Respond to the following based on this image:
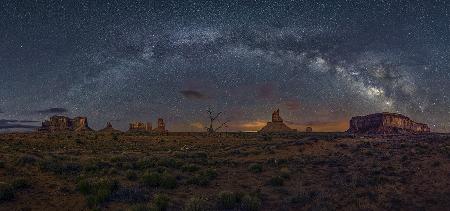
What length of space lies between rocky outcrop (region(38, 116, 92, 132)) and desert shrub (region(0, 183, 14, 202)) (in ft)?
526

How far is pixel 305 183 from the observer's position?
70.9 feet

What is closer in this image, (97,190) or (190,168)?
(97,190)

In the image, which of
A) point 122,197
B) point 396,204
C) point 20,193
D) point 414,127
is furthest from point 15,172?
point 414,127

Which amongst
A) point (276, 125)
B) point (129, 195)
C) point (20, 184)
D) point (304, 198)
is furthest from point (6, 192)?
point (276, 125)

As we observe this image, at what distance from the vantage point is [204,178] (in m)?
21.6

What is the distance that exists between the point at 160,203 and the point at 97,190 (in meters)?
3.75

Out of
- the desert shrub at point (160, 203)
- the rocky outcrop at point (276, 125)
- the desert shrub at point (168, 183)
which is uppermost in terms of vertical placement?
the rocky outcrop at point (276, 125)

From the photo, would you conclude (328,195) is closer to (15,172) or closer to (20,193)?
(20,193)

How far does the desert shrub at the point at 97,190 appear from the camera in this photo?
15805 mm

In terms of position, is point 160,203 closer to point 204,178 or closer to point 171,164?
point 204,178

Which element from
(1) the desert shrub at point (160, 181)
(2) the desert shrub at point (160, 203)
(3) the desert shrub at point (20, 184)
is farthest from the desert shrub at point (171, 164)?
(2) the desert shrub at point (160, 203)

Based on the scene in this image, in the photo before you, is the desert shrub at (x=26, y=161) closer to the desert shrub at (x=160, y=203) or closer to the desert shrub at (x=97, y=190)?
the desert shrub at (x=97, y=190)

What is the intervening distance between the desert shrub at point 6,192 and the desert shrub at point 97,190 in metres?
2.77

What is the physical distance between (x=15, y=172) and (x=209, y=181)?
38.4 feet
